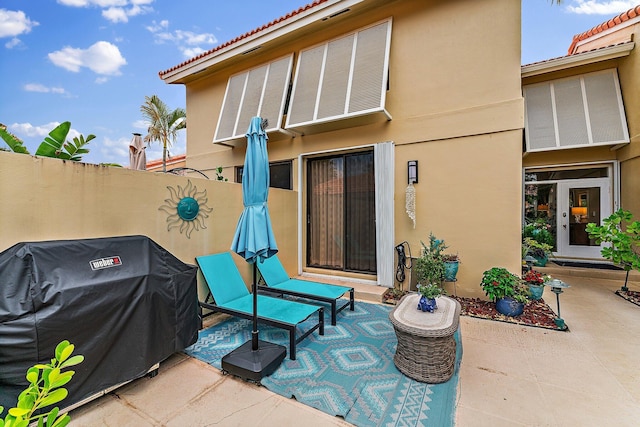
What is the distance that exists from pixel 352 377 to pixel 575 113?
326 inches

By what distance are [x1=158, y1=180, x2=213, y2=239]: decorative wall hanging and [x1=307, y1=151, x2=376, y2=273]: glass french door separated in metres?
3.14

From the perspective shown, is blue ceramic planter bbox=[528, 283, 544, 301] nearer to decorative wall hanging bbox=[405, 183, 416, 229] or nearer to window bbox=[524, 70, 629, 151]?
decorative wall hanging bbox=[405, 183, 416, 229]

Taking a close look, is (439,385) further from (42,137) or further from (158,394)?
(42,137)

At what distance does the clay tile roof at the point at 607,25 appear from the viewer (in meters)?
6.54

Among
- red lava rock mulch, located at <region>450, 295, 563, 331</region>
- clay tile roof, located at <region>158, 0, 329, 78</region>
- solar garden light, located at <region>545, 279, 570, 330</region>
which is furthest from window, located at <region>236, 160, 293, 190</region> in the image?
solar garden light, located at <region>545, 279, 570, 330</region>

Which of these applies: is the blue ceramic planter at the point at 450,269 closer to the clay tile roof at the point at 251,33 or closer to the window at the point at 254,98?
the window at the point at 254,98

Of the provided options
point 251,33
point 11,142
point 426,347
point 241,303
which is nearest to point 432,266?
point 426,347

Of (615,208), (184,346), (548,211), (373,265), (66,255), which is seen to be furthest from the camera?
(548,211)

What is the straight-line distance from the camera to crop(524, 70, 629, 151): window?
6.66m

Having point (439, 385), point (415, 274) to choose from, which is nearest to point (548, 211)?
Result: point (415, 274)

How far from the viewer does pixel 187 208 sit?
4477 mm

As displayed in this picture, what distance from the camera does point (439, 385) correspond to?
120 inches

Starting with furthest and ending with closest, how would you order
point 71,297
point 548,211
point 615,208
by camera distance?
1. point 548,211
2. point 615,208
3. point 71,297

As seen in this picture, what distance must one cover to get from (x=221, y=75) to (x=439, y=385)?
9.60 m
